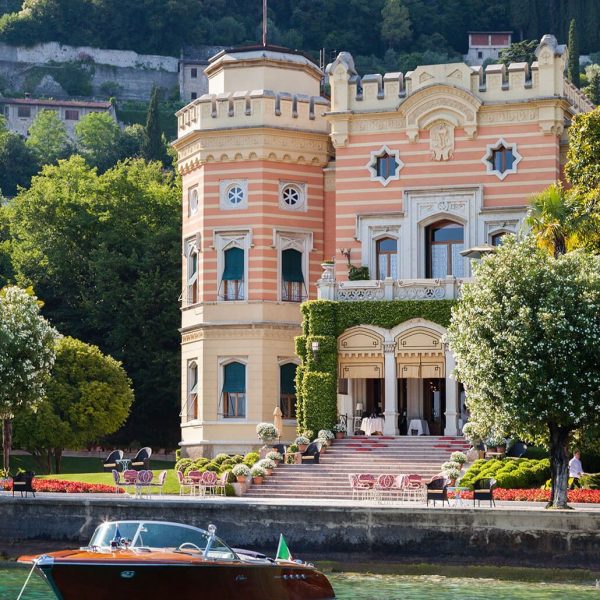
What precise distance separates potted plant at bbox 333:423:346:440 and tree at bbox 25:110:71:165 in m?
104

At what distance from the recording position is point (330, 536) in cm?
4166

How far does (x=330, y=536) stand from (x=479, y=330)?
6529 millimetres

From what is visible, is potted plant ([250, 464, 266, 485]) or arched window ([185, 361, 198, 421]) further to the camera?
arched window ([185, 361, 198, 421])

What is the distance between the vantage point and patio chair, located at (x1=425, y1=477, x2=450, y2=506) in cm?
4234

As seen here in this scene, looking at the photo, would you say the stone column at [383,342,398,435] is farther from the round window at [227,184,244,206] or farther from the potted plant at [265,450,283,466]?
the round window at [227,184,244,206]

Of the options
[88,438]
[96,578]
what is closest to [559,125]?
[88,438]

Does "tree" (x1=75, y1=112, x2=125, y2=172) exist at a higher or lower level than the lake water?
higher

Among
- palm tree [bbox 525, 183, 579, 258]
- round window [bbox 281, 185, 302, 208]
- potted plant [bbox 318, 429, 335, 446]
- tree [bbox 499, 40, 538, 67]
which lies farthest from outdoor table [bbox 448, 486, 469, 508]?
tree [bbox 499, 40, 538, 67]

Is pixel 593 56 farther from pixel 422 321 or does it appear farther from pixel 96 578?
pixel 96 578

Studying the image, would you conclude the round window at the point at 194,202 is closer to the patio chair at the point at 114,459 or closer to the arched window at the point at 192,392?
the arched window at the point at 192,392

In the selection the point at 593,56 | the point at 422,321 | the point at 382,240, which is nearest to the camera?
the point at 422,321

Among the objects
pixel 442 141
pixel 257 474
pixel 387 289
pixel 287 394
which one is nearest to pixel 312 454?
pixel 257 474

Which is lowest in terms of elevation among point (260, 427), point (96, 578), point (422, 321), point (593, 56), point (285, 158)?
point (96, 578)

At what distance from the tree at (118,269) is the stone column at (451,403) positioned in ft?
73.1
